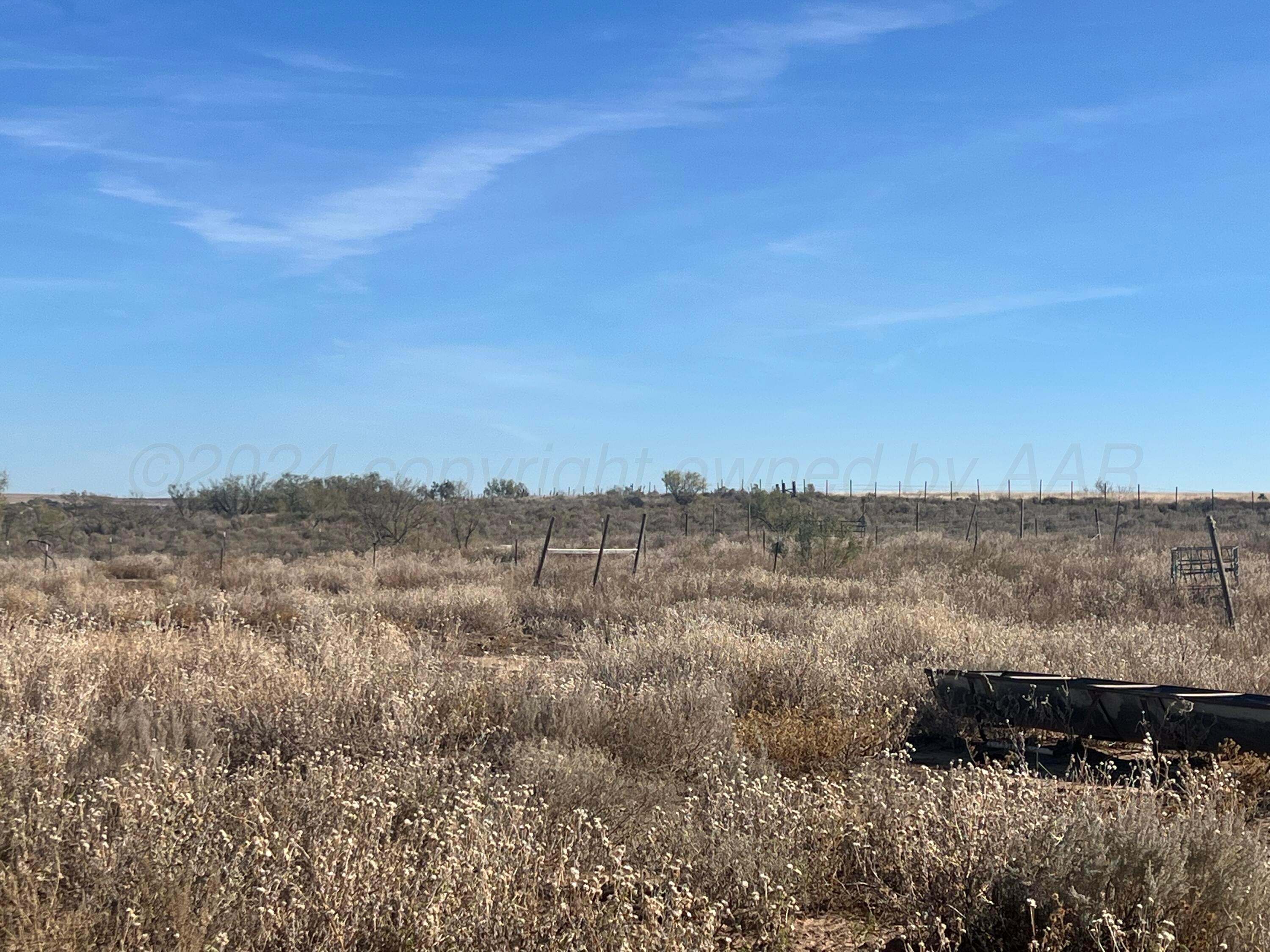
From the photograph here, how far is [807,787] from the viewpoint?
5.62 metres

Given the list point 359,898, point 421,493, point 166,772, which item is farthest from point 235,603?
point 421,493

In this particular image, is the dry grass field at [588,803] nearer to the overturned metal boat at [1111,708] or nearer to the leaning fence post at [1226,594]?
the overturned metal boat at [1111,708]

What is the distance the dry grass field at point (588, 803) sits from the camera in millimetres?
3750

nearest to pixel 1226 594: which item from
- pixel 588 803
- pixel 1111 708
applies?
pixel 1111 708

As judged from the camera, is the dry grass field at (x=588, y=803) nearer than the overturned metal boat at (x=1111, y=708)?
Yes

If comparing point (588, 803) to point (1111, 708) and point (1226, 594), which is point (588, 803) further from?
point (1226, 594)

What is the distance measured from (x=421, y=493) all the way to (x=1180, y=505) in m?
43.4

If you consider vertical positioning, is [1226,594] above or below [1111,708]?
above

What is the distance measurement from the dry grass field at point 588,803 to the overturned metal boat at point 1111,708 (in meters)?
0.25

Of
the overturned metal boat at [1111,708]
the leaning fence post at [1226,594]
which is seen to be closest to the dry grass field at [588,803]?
the overturned metal boat at [1111,708]

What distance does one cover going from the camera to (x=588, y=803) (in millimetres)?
5203

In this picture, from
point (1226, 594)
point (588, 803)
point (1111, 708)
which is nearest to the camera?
point (588, 803)

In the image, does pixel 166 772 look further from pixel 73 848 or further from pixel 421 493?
Answer: pixel 421 493

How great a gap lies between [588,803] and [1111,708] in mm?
4238
